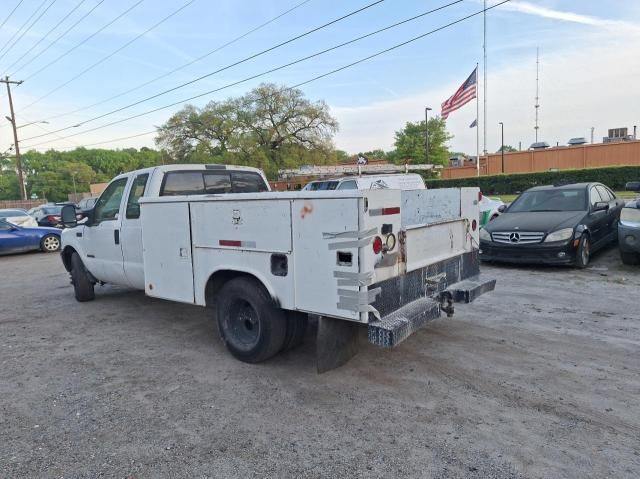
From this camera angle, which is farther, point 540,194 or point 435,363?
point 540,194

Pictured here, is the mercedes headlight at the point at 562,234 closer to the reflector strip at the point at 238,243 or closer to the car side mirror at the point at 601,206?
the car side mirror at the point at 601,206

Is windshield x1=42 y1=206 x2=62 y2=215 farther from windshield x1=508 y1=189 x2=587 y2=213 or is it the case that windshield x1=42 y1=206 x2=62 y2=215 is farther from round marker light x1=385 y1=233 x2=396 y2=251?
round marker light x1=385 y1=233 x2=396 y2=251

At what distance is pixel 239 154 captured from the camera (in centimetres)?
4650

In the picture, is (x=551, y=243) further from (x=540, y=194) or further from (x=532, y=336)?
(x=532, y=336)

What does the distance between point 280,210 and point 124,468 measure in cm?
212

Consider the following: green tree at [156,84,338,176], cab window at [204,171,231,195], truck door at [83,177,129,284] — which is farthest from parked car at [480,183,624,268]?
green tree at [156,84,338,176]

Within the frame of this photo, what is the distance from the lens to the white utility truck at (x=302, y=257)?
350 centimetres

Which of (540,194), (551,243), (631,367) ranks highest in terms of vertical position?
(540,194)

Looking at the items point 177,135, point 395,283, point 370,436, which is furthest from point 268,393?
point 177,135

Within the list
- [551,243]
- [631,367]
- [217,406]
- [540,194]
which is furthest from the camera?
[540,194]

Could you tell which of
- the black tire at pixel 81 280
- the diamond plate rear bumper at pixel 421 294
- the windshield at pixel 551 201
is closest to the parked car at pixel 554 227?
the windshield at pixel 551 201

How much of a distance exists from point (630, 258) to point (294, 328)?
23.2 feet

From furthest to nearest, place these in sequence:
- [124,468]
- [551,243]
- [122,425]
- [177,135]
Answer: [177,135] < [551,243] < [122,425] < [124,468]

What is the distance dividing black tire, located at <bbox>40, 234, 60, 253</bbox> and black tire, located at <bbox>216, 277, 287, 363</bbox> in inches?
511
